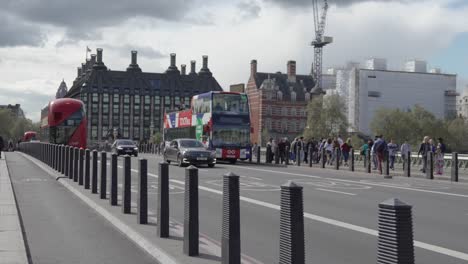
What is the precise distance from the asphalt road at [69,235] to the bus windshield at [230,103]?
23.8 metres

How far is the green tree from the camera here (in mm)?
98875

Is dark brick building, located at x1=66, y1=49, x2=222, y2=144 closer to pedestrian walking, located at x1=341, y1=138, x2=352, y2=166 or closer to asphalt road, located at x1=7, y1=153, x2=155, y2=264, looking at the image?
pedestrian walking, located at x1=341, y1=138, x2=352, y2=166

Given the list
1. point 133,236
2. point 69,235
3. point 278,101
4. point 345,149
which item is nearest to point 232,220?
point 133,236

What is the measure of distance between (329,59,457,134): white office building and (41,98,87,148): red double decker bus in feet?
304

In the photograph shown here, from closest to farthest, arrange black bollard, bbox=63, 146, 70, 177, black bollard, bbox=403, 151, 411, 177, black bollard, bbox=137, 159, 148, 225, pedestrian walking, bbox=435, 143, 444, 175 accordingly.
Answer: black bollard, bbox=137, 159, 148, 225 → black bollard, bbox=63, 146, 70, 177 → black bollard, bbox=403, 151, 411, 177 → pedestrian walking, bbox=435, 143, 444, 175

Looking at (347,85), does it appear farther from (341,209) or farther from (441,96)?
(341,209)

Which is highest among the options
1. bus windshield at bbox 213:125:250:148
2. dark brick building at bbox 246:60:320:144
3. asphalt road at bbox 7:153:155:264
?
dark brick building at bbox 246:60:320:144

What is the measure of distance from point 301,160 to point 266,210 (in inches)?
1125

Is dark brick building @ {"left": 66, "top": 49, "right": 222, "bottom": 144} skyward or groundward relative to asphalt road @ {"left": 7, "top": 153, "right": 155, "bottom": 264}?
skyward

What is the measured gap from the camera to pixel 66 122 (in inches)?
1610

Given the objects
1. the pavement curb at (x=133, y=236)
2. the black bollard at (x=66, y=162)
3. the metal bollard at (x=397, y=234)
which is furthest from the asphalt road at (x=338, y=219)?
the metal bollard at (x=397, y=234)

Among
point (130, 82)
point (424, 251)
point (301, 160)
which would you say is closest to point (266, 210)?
point (424, 251)

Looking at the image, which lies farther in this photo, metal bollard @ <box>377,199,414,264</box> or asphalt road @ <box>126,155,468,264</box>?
asphalt road @ <box>126,155,468,264</box>

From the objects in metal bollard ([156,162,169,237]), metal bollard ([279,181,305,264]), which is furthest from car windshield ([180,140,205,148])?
metal bollard ([279,181,305,264])
